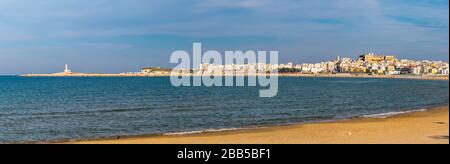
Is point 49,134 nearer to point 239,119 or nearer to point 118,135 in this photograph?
point 118,135

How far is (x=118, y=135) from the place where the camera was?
2128 cm

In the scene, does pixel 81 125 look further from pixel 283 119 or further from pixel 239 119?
pixel 283 119
